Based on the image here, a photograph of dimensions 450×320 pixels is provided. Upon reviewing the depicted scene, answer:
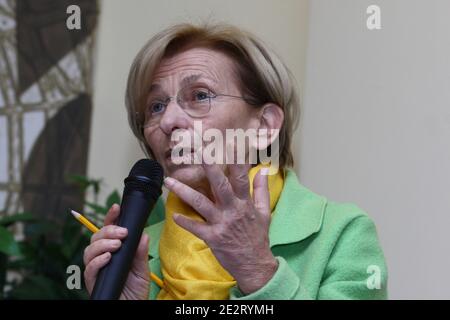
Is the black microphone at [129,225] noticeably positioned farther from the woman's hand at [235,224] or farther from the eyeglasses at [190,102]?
the eyeglasses at [190,102]

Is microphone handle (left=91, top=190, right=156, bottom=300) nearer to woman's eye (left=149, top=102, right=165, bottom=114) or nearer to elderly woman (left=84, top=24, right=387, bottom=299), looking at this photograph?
elderly woman (left=84, top=24, right=387, bottom=299)

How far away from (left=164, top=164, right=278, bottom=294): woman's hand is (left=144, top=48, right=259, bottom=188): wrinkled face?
26 centimetres

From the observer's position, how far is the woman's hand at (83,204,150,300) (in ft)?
2.52

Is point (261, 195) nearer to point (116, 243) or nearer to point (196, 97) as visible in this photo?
point (116, 243)

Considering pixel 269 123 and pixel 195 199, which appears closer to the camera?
pixel 195 199

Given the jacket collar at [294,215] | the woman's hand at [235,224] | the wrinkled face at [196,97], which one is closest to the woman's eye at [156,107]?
the wrinkled face at [196,97]

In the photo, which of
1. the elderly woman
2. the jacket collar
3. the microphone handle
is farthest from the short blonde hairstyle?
the microphone handle

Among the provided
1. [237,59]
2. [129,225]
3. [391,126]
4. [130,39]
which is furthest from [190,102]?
[130,39]

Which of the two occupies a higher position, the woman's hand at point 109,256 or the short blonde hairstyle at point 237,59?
the short blonde hairstyle at point 237,59

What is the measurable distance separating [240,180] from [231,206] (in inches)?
1.5

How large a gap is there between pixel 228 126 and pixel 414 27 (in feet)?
1.78

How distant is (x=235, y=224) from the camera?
0.77 meters

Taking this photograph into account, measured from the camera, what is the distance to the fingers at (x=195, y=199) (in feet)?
2.44
